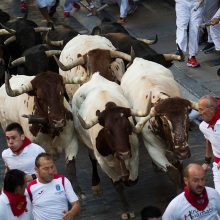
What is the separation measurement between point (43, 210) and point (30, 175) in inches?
34.7

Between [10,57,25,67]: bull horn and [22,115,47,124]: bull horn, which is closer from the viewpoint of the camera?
[22,115,47,124]: bull horn

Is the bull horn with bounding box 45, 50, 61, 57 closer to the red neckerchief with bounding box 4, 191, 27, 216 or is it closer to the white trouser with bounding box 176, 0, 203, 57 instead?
the white trouser with bounding box 176, 0, 203, 57

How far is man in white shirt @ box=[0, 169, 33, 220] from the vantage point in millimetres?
7141

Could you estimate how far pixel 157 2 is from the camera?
65.5 ft

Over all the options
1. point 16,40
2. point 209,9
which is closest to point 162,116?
point 16,40

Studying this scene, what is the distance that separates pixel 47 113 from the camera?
378 inches

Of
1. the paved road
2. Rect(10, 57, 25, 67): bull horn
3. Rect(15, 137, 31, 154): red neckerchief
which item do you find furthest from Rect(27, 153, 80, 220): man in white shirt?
Rect(10, 57, 25, 67): bull horn

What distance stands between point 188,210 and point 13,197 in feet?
5.65

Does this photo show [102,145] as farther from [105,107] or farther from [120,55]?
[120,55]

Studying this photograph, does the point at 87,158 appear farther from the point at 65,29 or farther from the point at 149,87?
the point at 65,29

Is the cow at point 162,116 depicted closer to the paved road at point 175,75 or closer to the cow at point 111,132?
the cow at point 111,132

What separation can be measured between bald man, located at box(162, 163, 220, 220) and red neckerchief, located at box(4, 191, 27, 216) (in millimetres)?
1434

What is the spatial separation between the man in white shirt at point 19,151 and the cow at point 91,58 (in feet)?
9.86

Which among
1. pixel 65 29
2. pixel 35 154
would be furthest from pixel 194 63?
pixel 35 154
